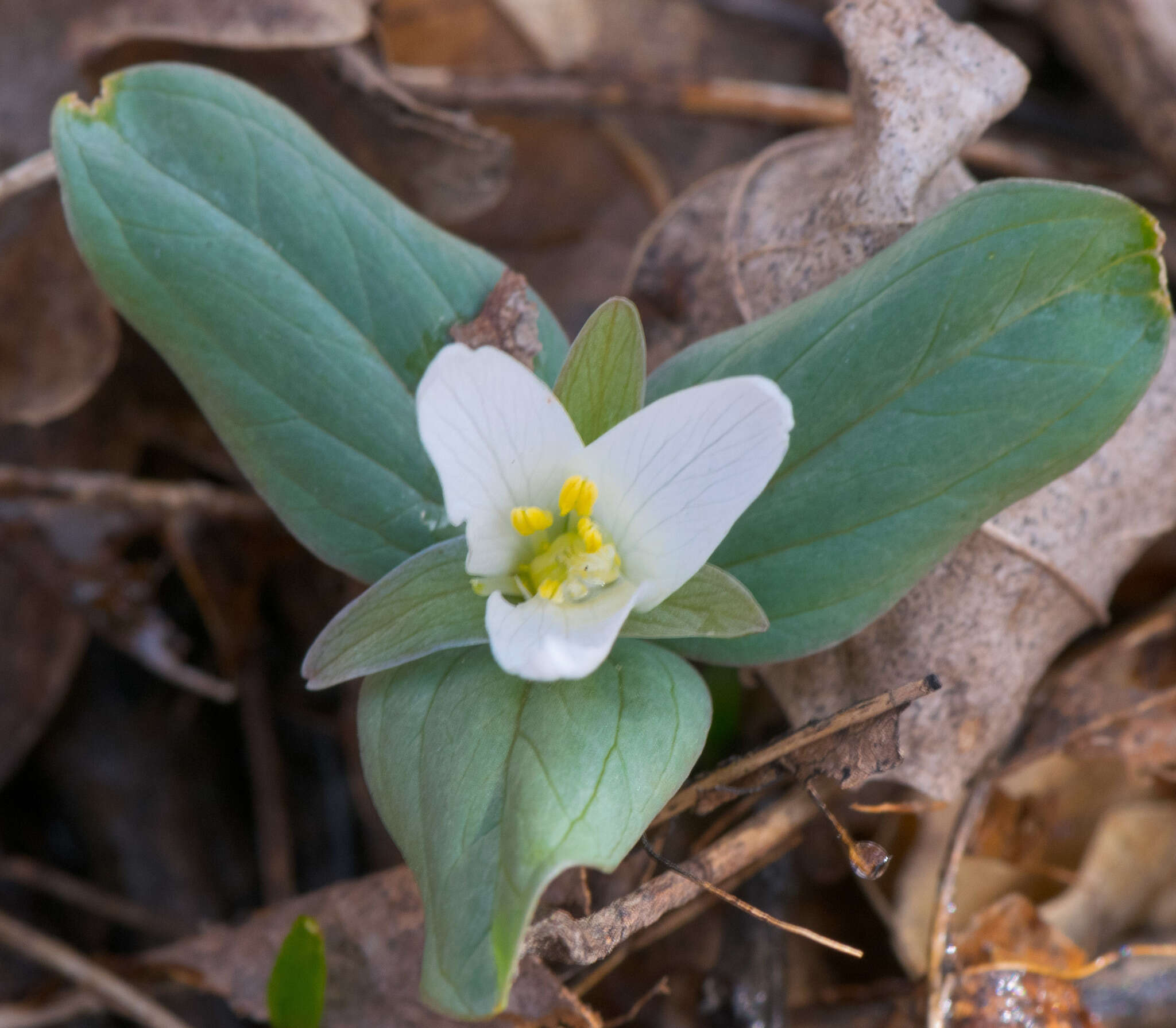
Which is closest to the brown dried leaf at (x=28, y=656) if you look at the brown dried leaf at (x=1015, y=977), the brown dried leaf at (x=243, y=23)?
the brown dried leaf at (x=243, y=23)

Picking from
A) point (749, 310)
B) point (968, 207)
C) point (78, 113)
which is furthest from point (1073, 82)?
point (78, 113)

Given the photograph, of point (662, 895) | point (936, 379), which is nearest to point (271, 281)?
point (936, 379)

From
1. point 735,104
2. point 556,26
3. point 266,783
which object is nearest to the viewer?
point 266,783

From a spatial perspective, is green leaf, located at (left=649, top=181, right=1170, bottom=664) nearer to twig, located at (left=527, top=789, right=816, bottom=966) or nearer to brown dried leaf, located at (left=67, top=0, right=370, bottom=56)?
twig, located at (left=527, top=789, right=816, bottom=966)

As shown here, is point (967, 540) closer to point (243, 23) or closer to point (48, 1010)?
point (243, 23)

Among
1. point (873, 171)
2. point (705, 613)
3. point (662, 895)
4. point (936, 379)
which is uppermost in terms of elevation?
point (873, 171)

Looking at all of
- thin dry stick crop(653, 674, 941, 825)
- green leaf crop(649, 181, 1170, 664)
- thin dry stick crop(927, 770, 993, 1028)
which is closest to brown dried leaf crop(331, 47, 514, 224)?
green leaf crop(649, 181, 1170, 664)
